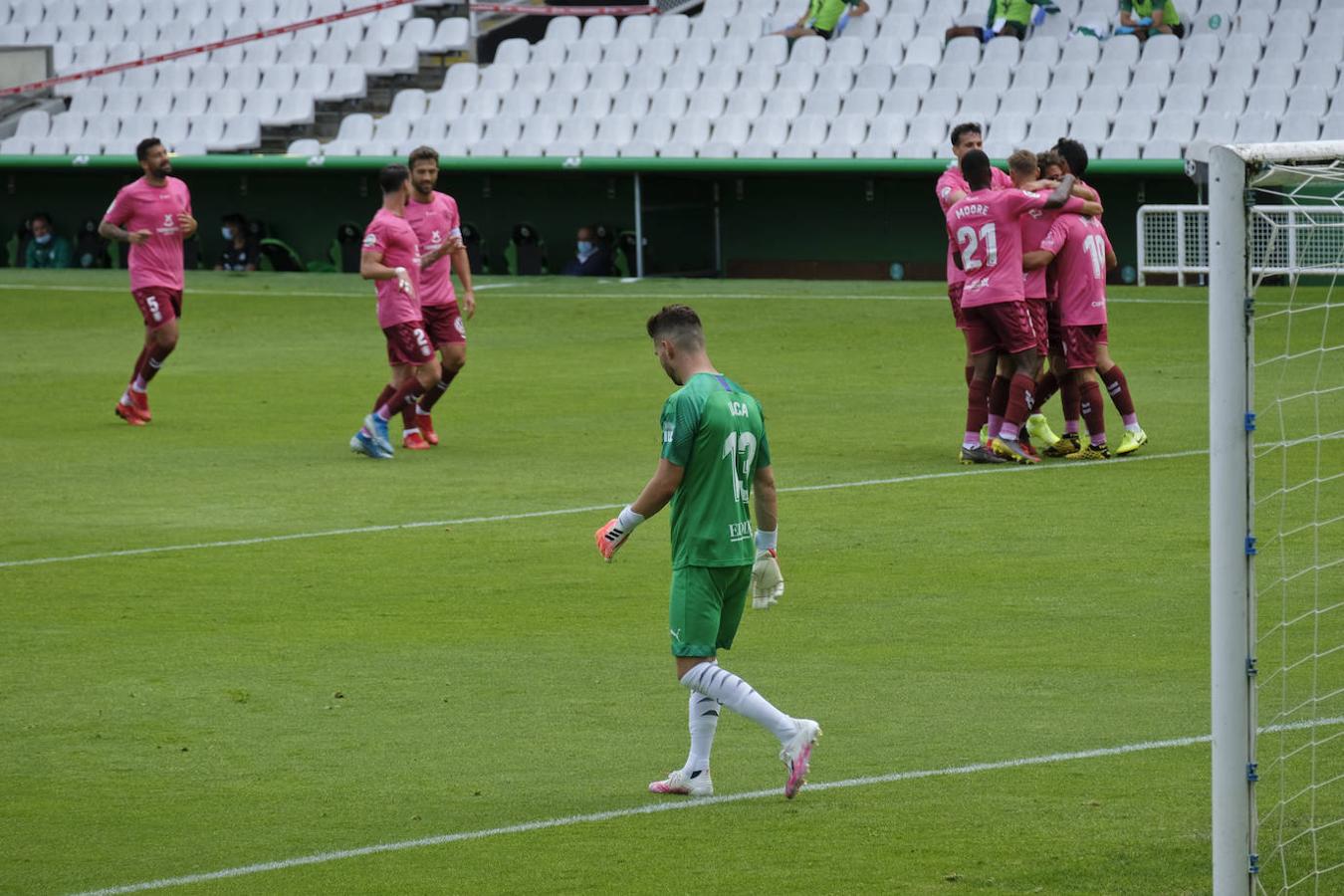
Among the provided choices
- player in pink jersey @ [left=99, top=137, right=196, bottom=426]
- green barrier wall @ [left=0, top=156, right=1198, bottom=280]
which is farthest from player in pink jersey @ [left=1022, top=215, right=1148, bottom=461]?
green barrier wall @ [left=0, top=156, right=1198, bottom=280]

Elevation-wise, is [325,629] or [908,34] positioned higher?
[908,34]

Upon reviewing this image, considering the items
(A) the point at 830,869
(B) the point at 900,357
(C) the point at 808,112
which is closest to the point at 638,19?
(C) the point at 808,112

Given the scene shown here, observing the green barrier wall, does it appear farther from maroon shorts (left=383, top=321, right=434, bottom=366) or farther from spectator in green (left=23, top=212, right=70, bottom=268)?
maroon shorts (left=383, top=321, right=434, bottom=366)

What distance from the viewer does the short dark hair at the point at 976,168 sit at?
45.0 feet

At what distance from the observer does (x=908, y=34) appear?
98.3 ft

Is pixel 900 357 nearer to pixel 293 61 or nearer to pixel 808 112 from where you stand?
pixel 808 112

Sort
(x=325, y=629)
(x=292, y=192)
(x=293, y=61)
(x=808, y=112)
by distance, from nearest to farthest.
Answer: (x=325, y=629), (x=808, y=112), (x=292, y=192), (x=293, y=61)

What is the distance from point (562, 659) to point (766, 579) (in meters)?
2.02

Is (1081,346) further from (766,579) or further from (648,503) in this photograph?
(648,503)

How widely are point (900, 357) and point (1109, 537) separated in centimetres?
917

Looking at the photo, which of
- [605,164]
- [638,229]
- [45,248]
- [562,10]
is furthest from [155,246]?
[562,10]

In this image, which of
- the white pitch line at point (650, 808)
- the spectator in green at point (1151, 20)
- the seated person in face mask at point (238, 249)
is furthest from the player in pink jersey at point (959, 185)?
the seated person in face mask at point (238, 249)

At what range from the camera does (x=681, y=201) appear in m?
29.4

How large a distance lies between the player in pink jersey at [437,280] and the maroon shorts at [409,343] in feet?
1.31
